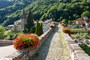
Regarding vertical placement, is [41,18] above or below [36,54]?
below

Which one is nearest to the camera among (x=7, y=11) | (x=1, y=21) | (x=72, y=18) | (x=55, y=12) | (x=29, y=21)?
(x=29, y=21)

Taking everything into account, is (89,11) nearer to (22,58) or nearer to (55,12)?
(55,12)

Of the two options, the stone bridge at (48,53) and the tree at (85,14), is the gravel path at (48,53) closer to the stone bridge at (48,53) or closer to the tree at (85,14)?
the stone bridge at (48,53)

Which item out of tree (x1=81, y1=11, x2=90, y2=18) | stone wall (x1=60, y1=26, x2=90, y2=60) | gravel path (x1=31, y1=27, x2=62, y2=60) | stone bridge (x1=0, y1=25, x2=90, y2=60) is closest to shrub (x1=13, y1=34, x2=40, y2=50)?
stone bridge (x1=0, y1=25, x2=90, y2=60)

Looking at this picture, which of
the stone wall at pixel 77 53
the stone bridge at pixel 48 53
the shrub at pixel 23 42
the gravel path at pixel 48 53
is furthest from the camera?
the gravel path at pixel 48 53

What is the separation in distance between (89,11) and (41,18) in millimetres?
23344

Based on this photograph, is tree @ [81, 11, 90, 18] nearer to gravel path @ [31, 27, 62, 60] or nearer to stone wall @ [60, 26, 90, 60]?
gravel path @ [31, 27, 62, 60]

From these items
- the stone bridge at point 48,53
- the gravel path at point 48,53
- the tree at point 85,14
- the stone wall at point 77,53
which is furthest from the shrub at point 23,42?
the tree at point 85,14

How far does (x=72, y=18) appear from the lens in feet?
325

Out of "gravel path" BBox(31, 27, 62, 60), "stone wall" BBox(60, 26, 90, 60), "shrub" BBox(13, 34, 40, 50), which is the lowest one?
"gravel path" BBox(31, 27, 62, 60)

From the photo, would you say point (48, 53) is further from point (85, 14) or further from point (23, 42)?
point (85, 14)

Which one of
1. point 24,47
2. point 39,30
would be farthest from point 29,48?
point 39,30

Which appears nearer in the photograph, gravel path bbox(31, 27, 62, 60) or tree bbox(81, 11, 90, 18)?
gravel path bbox(31, 27, 62, 60)

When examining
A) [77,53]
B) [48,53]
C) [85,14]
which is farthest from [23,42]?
[85,14]
